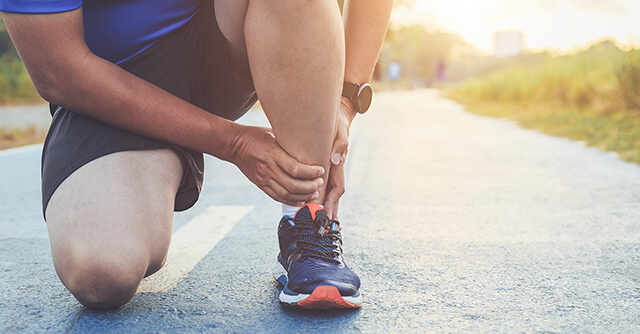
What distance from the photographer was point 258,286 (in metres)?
1.66

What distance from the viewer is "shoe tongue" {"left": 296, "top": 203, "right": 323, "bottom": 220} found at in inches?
60.8

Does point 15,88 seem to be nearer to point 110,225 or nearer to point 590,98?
point 590,98

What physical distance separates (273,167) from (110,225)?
405 millimetres

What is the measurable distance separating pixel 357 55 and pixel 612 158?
3201 mm

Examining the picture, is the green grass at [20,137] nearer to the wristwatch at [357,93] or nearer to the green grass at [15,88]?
the wristwatch at [357,93]

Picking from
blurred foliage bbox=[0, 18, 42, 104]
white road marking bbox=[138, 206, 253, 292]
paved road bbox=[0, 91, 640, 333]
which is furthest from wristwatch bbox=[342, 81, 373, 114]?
blurred foliage bbox=[0, 18, 42, 104]

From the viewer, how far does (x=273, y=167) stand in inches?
58.9

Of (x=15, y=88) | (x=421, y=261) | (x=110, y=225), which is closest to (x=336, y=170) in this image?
(x=421, y=261)

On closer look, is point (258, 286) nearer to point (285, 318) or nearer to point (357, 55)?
point (285, 318)

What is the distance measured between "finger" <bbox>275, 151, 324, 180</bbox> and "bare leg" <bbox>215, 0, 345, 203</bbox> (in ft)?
0.08

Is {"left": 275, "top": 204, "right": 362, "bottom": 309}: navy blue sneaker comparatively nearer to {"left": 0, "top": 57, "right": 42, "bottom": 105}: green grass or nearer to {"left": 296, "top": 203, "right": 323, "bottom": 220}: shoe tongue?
{"left": 296, "top": 203, "right": 323, "bottom": 220}: shoe tongue

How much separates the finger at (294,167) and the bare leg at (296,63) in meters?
0.03

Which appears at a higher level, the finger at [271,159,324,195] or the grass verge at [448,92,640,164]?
the finger at [271,159,324,195]

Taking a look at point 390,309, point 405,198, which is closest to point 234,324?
point 390,309
